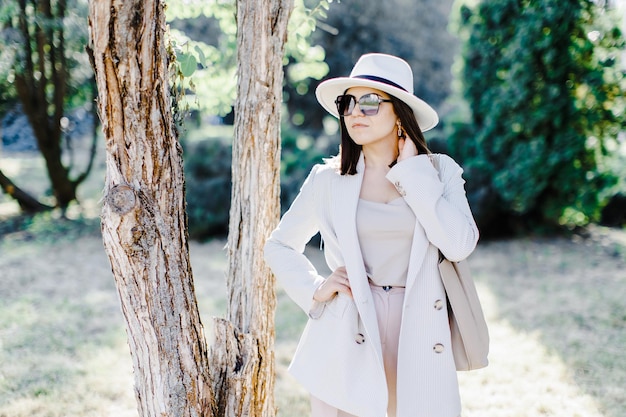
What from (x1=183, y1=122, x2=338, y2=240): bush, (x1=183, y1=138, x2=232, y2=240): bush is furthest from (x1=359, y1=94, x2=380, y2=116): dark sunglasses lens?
(x1=183, y1=138, x2=232, y2=240): bush

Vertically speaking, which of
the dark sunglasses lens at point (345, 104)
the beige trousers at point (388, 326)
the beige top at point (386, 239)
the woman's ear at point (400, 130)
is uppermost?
the dark sunglasses lens at point (345, 104)

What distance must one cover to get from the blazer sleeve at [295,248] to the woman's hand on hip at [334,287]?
2.2 inches

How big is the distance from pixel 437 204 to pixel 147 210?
1.12 metres

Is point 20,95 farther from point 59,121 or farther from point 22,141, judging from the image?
point 22,141

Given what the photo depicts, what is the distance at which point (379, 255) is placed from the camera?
7.75 feet

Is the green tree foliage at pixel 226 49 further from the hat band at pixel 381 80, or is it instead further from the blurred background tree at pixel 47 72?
the blurred background tree at pixel 47 72

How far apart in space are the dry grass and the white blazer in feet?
5.85

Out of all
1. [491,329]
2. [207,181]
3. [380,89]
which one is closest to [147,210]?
[380,89]

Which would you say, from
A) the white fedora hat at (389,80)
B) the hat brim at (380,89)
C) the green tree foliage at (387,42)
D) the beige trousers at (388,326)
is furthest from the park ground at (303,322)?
the green tree foliage at (387,42)

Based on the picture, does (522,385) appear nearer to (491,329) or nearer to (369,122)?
(491,329)

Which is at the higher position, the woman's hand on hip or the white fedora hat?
the white fedora hat

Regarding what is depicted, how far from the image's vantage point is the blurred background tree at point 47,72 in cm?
899

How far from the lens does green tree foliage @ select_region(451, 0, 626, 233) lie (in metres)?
7.83

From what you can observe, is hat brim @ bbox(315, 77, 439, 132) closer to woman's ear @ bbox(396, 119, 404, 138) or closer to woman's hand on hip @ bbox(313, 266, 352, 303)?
woman's ear @ bbox(396, 119, 404, 138)
